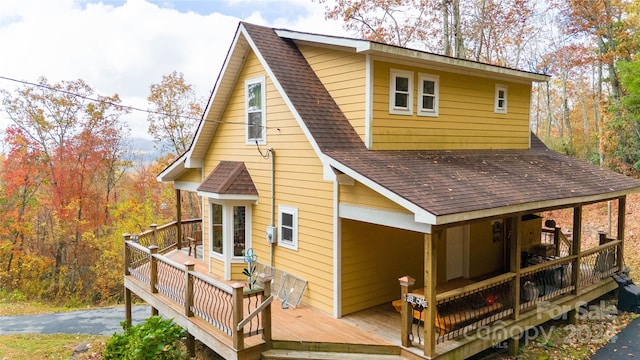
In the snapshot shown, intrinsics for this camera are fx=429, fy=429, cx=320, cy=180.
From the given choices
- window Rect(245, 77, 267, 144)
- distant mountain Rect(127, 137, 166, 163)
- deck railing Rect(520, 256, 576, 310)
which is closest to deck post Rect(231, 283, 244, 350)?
window Rect(245, 77, 267, 144)

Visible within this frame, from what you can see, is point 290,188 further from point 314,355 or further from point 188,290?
point 314,355

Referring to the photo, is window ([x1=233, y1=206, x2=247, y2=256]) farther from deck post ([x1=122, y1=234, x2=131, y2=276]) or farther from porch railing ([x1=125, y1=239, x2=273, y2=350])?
deck post ([x1=122, y1=234, x2=131, y2=276])

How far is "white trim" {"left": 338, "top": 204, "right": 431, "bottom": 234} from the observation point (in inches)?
251

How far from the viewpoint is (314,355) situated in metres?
6.83

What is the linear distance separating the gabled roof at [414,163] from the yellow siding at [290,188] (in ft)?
1.75

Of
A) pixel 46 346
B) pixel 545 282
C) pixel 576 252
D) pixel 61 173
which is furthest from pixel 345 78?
pixel 61 173

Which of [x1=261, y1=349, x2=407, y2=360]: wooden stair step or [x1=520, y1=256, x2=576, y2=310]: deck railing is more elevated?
[x1=520, y1=256, x2=576, y2=310]: deck railing

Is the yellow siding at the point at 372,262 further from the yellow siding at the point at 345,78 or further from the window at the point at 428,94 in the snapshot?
the window at the point at 428,94

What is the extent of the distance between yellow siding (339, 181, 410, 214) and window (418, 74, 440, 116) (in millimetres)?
2870

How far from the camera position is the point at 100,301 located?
72.7 feet

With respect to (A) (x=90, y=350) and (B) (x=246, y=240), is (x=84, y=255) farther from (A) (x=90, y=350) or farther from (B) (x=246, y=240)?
(B) (x=246, y=240)

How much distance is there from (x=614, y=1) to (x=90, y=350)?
28.0 meters

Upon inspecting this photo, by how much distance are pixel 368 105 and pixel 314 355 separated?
4.66 m

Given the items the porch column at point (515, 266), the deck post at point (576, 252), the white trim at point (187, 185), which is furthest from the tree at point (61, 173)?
the deck post at point (576, 252)
